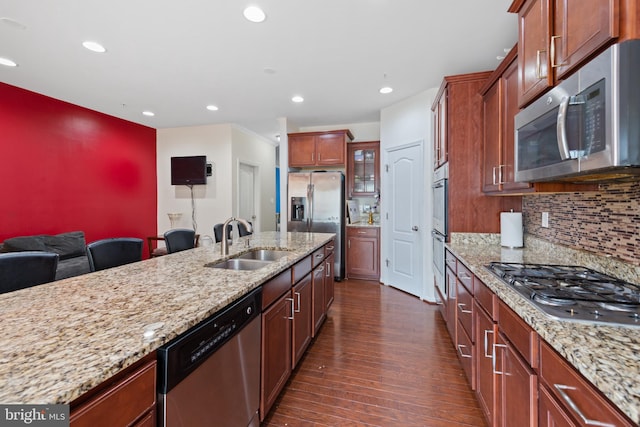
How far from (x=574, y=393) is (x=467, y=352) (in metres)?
1.18

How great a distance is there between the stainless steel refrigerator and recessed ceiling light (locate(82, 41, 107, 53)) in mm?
2732

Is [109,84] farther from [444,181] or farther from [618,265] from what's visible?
[618,265]

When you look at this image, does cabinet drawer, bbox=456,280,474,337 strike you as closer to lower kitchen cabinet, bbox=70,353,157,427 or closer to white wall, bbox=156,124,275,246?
lower kitchen cabinet, bbox=70,353,157,427

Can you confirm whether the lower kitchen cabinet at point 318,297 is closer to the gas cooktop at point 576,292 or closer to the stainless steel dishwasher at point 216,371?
the stainless steel dishwasher at point 216,371

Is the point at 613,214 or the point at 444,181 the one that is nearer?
the point at 613,214

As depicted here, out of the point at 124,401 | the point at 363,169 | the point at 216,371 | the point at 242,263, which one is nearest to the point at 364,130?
the point at 363,169

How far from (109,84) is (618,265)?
490cm

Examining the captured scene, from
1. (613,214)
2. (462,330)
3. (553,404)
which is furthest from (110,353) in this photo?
(613,214)

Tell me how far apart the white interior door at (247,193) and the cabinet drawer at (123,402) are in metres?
4.99

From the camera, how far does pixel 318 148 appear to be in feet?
15.8

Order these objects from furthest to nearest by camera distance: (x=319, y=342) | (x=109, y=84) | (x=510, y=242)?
(x=109, y=84), (x=319, y=342), (x=510, y=242)

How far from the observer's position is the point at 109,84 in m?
3.45

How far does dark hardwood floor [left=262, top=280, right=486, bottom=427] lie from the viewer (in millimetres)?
1688

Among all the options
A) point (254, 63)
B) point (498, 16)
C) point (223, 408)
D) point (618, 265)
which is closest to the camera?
point (223, 408)
